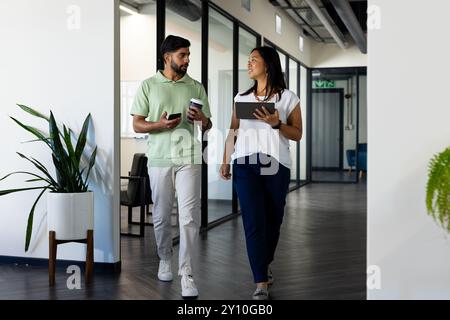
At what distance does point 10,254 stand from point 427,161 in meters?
3.19

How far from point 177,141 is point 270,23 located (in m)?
5.82

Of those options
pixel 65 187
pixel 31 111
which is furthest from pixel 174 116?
pixel 31 111

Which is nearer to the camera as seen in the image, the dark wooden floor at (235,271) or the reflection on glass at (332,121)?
the dark wooden floor at (235,271)

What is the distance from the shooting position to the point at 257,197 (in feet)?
11.0

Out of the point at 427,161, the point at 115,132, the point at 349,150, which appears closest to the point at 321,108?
the point at 349,150

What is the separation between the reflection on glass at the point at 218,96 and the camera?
21.1 feet

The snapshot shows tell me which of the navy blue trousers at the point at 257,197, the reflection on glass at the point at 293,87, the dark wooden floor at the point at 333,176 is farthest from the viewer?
the dark wooden floor at the point at 333,176

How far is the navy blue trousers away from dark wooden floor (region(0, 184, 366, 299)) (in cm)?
31

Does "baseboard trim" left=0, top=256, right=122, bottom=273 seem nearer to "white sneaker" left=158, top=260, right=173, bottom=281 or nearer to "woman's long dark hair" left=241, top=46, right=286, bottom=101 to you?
"white sneaker" left=158, top=260, right=173, bottom=281

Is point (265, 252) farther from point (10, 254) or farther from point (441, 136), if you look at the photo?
point (10, 254)

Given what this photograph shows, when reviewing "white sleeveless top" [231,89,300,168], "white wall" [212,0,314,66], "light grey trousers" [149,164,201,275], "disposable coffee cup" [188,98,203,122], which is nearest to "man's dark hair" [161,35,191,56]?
"disposable coffee cup" [188,98,203,122]

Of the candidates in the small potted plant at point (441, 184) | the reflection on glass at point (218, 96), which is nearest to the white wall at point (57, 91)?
the reflection on glass at point (218, 96)

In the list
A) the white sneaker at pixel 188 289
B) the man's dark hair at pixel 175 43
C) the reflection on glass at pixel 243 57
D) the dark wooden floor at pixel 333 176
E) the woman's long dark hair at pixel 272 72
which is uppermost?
the reflection on glass at pixel 243 57

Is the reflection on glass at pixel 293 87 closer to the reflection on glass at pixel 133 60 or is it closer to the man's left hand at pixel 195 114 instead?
the reflection on glass at pixel 133 60
